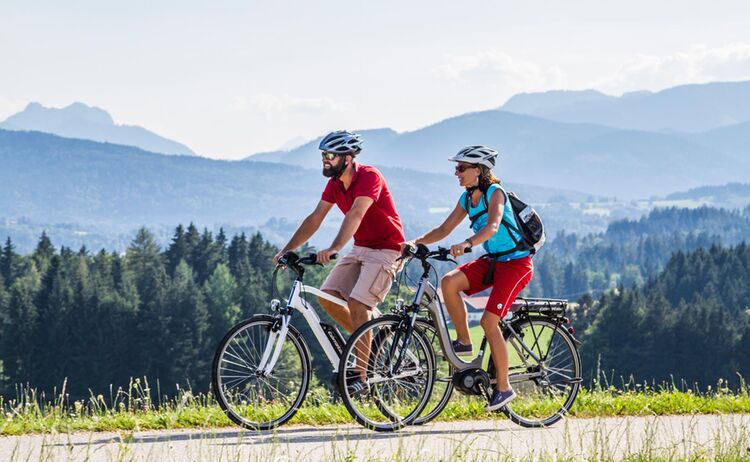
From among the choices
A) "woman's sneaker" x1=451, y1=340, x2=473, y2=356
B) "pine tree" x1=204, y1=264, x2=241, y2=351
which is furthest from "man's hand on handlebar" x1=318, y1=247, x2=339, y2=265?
"pine tree" x1=204, y1=264, x2=241, y2=351

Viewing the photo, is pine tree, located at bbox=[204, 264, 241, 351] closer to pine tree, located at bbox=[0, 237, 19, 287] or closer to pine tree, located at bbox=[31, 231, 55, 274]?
pine tree, located at bbox=[31, 231, 55, 274]

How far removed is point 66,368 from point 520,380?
271 feet

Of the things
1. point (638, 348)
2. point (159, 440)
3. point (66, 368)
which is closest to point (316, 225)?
point (159, 440)

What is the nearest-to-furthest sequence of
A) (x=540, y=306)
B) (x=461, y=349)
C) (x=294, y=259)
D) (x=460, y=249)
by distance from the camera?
(x=460, y=249), (x=294, y=259), (x=461, y=349), (x=540, y=306)

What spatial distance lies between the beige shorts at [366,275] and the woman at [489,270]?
1.04 feet

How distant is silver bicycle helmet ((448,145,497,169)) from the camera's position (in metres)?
9.23

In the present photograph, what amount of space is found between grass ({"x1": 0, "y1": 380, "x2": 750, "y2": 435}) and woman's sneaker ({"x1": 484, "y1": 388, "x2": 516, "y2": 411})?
0.49m

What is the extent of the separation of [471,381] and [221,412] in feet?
6.75

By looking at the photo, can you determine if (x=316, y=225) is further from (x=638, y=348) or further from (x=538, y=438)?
(x=638, y=348)

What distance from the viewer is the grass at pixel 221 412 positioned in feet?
29.5

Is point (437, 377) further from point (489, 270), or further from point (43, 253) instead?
point (43, 253)

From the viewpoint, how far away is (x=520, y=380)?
9.77m

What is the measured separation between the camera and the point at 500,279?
9367 millimetres

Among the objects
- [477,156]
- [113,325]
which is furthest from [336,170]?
[113,325]
